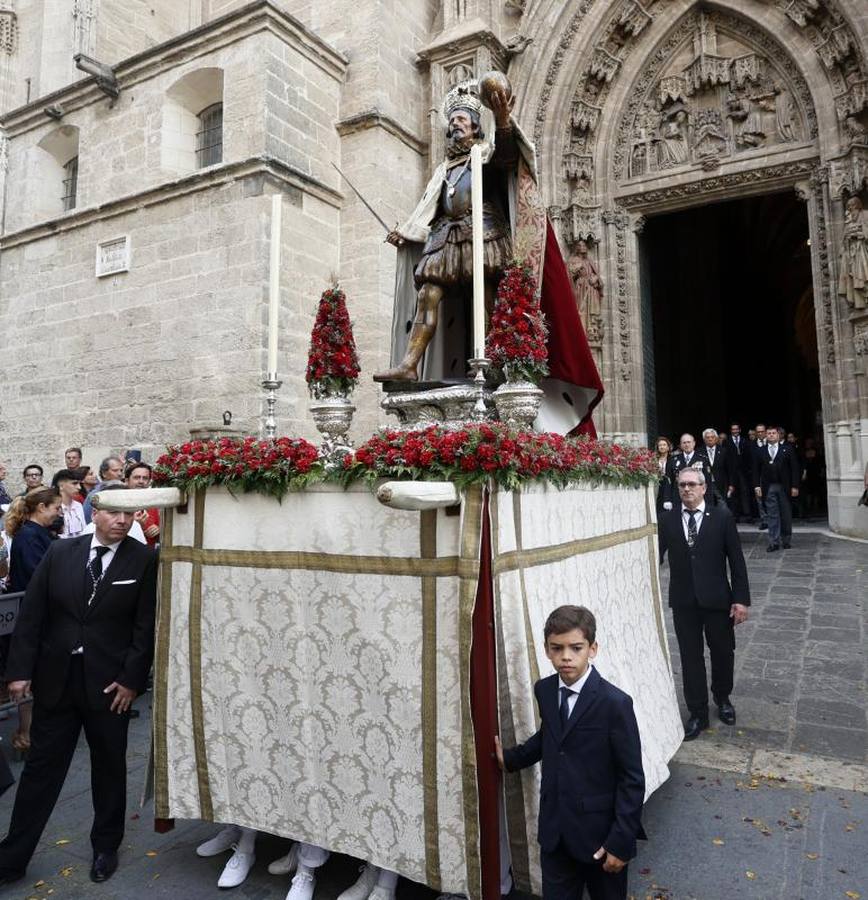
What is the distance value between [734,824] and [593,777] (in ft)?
4.85

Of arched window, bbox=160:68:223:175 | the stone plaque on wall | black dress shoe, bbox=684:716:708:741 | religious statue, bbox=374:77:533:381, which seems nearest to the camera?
religious statue, bbox=374:77:533:381

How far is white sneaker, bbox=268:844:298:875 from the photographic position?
116 inches

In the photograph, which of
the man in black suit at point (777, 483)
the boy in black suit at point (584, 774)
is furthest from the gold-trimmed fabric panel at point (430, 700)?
the man in black suit at point (777, 483)

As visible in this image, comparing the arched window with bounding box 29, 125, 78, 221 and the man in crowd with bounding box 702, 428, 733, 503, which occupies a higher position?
the arched window with bounding box 29, 125, 78, 221

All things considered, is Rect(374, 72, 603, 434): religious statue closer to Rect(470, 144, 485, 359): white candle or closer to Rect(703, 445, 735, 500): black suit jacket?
Rect(470, 144, 485, 359): white candle

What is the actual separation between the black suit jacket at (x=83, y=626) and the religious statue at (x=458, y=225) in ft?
5.81

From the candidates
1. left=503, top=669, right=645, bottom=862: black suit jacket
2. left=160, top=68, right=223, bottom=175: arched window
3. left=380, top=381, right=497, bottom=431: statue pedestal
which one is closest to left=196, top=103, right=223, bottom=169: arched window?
left=160, top=68, right=223, bottom=175: arched window

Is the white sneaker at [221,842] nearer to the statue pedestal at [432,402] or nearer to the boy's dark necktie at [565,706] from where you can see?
the boy's dark necktie at [565,706]

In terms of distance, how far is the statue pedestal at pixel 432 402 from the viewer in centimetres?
383

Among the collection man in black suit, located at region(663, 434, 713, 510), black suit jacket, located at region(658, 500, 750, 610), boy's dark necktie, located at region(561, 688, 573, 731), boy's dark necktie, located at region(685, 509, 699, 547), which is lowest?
boy's dark necktie, located at region(561, 688, 573, 731)

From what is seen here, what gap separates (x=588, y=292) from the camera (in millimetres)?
11875

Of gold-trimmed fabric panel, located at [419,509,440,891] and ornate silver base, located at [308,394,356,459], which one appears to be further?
ornate silver base, located at [308,394,356,459]

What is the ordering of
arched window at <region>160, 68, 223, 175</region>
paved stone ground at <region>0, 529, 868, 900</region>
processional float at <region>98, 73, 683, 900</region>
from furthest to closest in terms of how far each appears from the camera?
arched window at <region>160, 68, 223, 175</region>
paved stone ground at <region>0, 529, 868, 900</region>
processional float at <region>98, 73, 683, 900</region>

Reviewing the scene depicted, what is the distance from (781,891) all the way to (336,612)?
2.06 m
